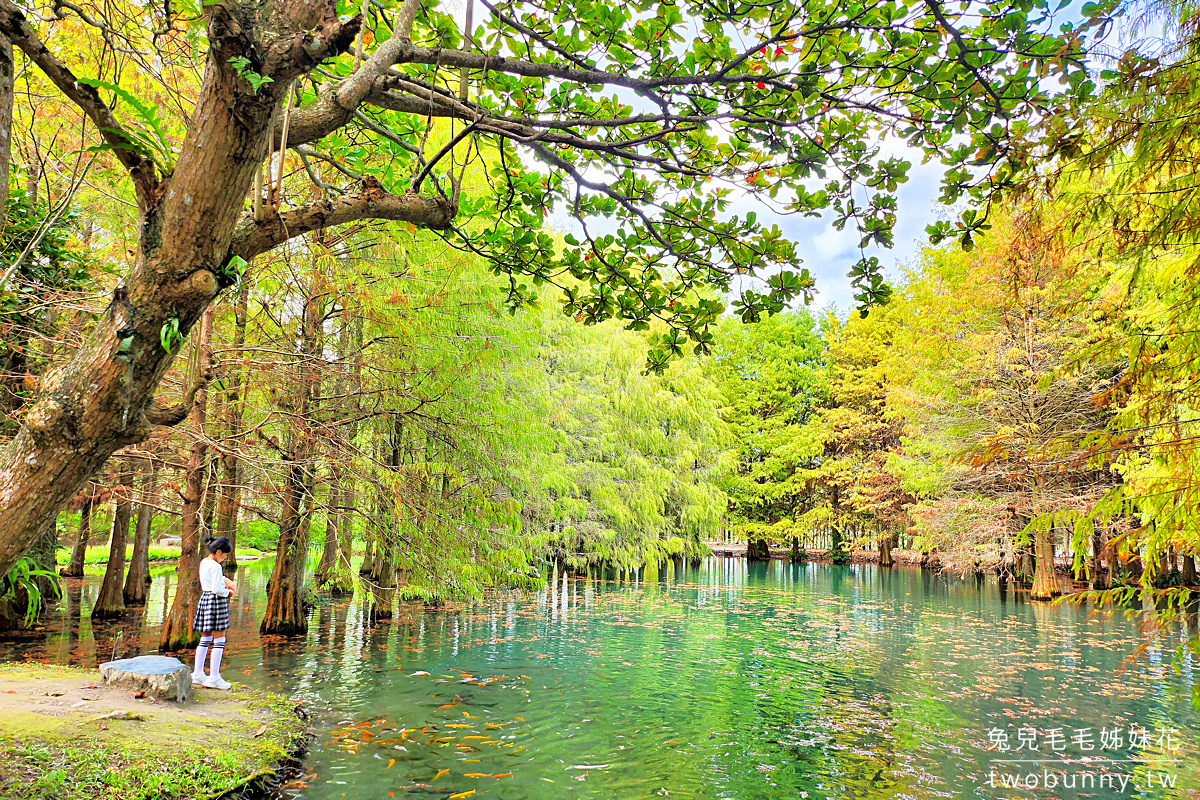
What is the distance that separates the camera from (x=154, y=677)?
6094 mm

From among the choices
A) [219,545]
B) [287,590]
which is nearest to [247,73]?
[219,545]

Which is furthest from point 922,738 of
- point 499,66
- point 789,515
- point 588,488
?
point 789,515

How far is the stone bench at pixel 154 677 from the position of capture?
20.0ft

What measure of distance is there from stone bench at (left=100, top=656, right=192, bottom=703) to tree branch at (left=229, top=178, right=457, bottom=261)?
506cm

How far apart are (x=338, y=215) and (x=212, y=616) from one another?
558 centimetres

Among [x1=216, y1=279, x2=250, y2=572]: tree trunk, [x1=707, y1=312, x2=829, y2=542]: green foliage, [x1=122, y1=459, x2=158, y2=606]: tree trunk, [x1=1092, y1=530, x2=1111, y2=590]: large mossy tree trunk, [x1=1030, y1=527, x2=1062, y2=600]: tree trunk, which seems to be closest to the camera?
[x1=216, y1=279, x2=250, y2=572]: tree trunk

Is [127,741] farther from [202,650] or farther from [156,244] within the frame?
[156,244]

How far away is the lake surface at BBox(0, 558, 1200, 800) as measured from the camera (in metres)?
5.70

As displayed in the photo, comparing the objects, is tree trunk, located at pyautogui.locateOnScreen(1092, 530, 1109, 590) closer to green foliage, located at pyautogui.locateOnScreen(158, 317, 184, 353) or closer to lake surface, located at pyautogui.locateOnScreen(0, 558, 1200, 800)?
lake surface, located at pyautogui.locateOnScreen(0, 558, 1200, 800)

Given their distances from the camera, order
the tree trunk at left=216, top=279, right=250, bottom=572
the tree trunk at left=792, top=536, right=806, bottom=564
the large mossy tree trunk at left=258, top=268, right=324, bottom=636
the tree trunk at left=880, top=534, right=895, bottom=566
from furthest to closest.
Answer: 1. the tree trunk at left=792, top=536, right=806, bottom=564
2. the tree trunk at left=880, top=534, right=895, bottom=566
3. the large mossy tree trunk at left=258, top=268, right=324, bottom=636
4. the tree trunk at left=216, top=279, right=250, bottom=572

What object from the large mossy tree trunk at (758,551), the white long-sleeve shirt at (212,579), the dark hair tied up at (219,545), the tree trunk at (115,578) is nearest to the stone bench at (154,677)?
the white long-sleeve shirt at (212,579)

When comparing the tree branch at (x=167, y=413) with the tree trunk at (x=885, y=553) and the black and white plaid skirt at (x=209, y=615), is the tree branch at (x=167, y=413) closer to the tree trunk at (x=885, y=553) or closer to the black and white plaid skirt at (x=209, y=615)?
the black and white plaid skirt at (x=209, y=615)

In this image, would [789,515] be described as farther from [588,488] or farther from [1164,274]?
[1164,274]

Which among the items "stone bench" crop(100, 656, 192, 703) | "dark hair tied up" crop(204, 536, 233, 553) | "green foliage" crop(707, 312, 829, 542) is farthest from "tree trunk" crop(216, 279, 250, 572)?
"green foliage" crop(707, 312, 829, 542)
